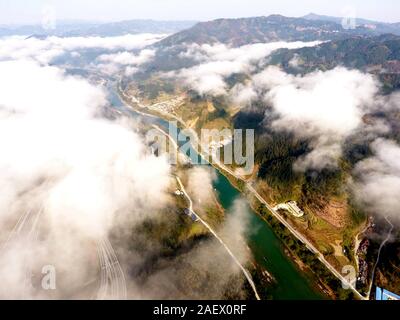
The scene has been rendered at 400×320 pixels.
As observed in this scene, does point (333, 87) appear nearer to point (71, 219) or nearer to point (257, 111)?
point (257, 111)

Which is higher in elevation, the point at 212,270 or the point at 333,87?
the point at 333,87

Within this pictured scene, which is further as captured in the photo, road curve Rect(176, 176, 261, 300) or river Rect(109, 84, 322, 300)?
river Rect(109, 84, 322, 300)

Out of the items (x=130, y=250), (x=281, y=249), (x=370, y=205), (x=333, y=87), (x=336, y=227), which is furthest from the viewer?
(x=333, y=87)

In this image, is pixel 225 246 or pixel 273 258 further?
pixel 225 246

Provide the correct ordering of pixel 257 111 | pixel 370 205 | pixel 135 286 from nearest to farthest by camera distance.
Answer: pixel 135 286, pixel 370 205, pixel 257 111

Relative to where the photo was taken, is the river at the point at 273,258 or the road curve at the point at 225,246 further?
the river at the point at 273,258

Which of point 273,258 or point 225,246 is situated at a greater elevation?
point 225,246
